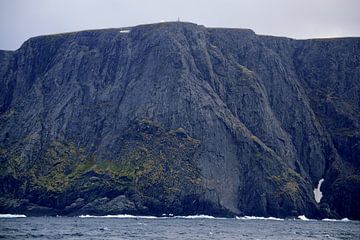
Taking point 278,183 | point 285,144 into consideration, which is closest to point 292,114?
point 285,144

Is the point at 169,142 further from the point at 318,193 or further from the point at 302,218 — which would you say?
the point at 318,193

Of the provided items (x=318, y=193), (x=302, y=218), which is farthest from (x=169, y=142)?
(x=318, y=193)

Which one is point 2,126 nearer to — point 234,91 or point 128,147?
point 128,147

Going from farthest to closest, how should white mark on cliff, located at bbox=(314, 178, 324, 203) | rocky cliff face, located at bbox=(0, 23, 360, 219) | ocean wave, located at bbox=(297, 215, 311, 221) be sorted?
1. white mark on cliff, located at bbox=(314, 178, 324, 203)
2. ocean wave, located at bbox=(297, 215, 311, 221)
3. rocky cliff face, located at bbox=(0, 23, 360, 219)

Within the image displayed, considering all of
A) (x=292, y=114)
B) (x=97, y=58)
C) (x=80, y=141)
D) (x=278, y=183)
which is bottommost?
(x=278, y=183)

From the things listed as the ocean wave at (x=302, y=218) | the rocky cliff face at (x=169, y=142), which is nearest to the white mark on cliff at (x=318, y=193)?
the rocky cliff face at (x=169, y=142)

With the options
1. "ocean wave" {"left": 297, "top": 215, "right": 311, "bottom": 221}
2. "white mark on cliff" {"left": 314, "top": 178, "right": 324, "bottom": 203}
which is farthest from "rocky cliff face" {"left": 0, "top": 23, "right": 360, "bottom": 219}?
"ocean wave" {"left": 297, "top": 215, "right": 311, "bottom": 221}

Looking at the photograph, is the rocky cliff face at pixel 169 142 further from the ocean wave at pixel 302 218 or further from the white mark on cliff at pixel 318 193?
the ocean wave at pixel 302 218

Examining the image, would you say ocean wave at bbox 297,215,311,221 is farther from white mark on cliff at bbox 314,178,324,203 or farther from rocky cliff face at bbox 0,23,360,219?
white mark on cliff at bbox 314,178,324,203
